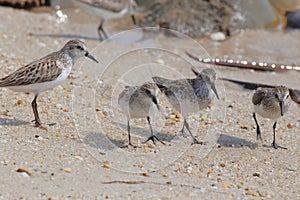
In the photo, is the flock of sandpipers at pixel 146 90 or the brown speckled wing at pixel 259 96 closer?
the flock of sandpipers at pixel 146 90

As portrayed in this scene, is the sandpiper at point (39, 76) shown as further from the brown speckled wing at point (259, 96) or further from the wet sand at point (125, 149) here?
the brown speckled wing at point (259, 96)

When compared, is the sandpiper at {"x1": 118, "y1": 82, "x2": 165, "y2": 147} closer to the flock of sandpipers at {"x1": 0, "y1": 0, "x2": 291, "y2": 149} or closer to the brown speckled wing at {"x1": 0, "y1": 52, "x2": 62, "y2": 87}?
the flock of sandpipers at {"x1": 0, "y1": 0, "x2": 291, "y2": 149}

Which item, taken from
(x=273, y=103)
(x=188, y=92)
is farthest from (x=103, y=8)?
(x=273, y=103)

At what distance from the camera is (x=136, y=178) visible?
16.7 ft

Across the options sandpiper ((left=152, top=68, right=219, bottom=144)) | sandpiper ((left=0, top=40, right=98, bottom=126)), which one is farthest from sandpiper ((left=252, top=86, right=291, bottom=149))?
sandpiper ((left=0, top=40, right=98, bottom=126))

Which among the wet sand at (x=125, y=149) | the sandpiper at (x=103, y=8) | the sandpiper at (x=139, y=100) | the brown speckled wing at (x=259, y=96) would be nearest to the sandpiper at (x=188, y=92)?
the wet sand at (x=125, y=149)

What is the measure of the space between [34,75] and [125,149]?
1.23 m

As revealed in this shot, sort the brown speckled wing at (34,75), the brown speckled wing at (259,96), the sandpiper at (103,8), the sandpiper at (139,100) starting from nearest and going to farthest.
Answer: the sandpiper at (139,100)
the brown speckled wing at (34,75)
the brown speckled wing at (259,96)
the sandpiper at (103,8)

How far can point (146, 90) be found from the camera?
5664 millimetres

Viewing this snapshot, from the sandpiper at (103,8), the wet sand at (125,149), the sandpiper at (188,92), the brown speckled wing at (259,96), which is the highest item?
the sandpiper at (103,8)

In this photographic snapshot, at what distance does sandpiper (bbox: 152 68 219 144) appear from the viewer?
6.05 meters

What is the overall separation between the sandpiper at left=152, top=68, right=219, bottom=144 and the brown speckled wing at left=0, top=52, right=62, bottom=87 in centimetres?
109

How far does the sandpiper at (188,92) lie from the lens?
19.9 feet

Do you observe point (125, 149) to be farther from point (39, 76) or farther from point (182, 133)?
point (39, 76)
